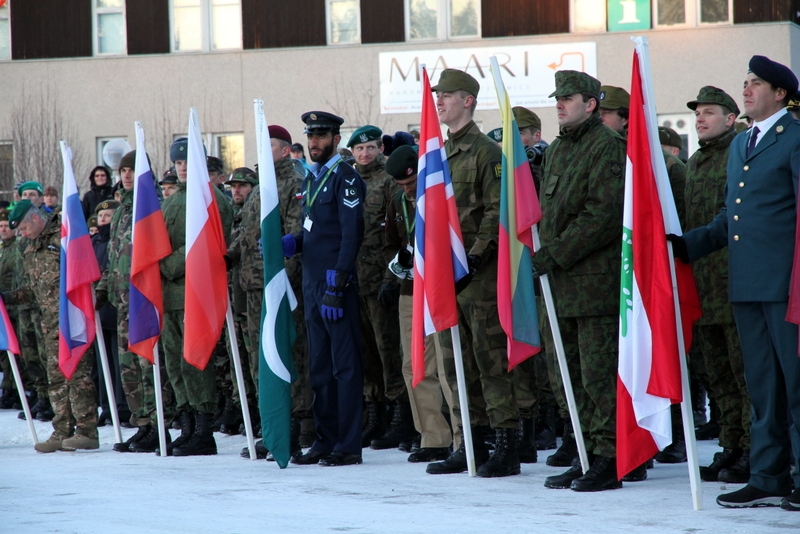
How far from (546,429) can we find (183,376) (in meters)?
2.89

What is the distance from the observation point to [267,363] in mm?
8344

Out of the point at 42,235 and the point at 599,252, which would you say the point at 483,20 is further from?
the point at 599,252

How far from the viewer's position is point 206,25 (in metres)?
24.2

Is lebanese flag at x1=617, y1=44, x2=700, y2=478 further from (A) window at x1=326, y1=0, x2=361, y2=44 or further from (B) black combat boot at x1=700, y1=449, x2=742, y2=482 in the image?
(A) window at x1=326, y1=0, x2=361, y2=44

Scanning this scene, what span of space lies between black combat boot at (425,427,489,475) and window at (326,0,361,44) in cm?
1705

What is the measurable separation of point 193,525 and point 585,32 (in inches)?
726

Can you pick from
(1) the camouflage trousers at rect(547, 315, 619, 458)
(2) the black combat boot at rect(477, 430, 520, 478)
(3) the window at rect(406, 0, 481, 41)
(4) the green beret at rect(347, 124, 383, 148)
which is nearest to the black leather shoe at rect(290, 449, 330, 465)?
(2) the black combat boot at rect(477, 430, 520, 478)

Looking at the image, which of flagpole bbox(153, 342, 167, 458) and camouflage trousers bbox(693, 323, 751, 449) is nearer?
camouflage trousers bbox(693, 323, 751, 449)

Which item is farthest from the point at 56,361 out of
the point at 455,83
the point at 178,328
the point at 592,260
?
the point at 592,260

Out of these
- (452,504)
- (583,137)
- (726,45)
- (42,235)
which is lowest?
(452,504)

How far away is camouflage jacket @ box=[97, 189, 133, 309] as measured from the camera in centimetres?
1000

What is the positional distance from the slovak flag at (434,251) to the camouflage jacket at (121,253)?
334 cm

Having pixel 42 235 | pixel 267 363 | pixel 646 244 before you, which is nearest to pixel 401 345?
pixel 267 363

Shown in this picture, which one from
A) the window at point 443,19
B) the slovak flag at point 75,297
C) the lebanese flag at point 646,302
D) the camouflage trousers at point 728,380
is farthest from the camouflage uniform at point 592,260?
the window at point 443,19
